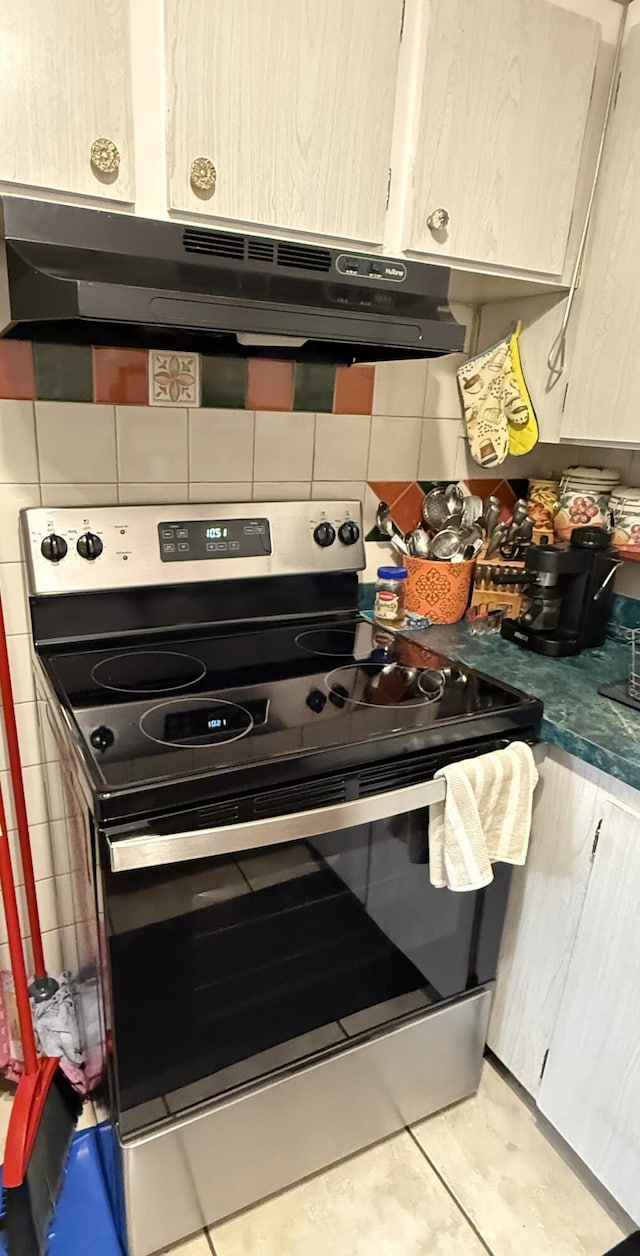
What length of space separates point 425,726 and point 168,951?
48 cm

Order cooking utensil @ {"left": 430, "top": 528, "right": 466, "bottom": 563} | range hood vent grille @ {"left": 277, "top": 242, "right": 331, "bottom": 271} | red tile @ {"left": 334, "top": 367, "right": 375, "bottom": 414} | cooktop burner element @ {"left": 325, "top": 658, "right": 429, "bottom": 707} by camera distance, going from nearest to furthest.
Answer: range hood vent grille @ {"left": 277, "top": 242, "right": 331, "bottom": 271}
cooktop burner element @ {"left": 325, "top": 658, "right": 429, "bottom": 707}
red tile @ {"left": 334, "top": 367, "right": 375, "bottom": 414}
cooking utensil @ {"left": 430, "top": 528, "right": 466, "bottom": 563}

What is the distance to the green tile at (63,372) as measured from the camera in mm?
1277

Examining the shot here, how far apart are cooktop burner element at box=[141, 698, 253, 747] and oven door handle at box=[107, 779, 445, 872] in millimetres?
134

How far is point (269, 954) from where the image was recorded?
3.66 feet

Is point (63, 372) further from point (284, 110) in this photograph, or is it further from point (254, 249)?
point (284, 110)

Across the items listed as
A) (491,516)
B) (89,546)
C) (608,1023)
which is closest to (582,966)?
(608,1023)

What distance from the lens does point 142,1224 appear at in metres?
1.15

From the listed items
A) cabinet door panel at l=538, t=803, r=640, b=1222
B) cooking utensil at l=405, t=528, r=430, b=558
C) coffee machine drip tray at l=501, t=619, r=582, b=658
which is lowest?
cabinet door panel at l=538, t=803, r=640, b=1222

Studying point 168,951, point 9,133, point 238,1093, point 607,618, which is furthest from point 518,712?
point 9,133

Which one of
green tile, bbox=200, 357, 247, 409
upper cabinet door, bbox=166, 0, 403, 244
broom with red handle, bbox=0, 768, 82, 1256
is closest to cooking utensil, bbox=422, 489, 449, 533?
green tile, bbox=200, 357, 247, 409

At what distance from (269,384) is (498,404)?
0.52 meters

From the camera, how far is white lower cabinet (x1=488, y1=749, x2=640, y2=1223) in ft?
3.79

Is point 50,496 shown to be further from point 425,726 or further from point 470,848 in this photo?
point 470,848

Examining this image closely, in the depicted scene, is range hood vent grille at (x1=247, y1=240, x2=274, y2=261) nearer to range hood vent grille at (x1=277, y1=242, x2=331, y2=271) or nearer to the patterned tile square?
range hood vent grille at (x1=277, y1=242, x2=331, y2=271)
